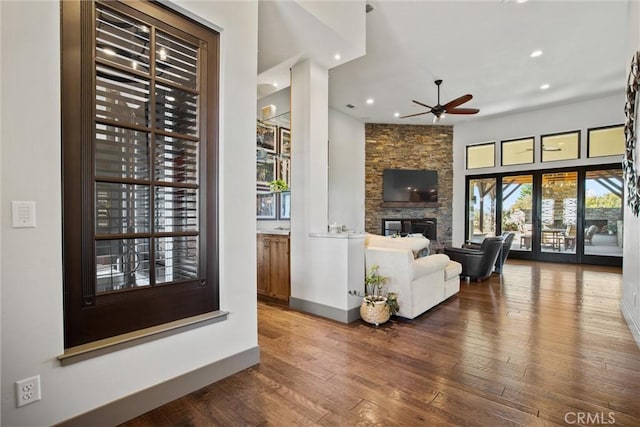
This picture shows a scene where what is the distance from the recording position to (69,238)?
1.55 meters

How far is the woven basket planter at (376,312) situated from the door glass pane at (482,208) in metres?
6.48

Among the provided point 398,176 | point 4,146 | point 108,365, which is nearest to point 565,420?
point 108,365

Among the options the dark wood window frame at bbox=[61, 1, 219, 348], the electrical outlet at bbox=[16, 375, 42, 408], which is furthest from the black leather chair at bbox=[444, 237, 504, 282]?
the electrical outlet at bbox=[16, 375, 42, 408]

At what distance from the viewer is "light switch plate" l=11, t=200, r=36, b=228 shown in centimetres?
138

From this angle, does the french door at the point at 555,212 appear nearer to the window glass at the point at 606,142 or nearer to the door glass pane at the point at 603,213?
the door glass pane at the point at 603,213

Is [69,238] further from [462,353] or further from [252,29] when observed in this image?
[462,353]

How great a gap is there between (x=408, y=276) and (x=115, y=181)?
8.90 feet

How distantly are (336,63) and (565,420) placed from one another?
3847 mm

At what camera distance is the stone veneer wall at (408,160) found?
828cm

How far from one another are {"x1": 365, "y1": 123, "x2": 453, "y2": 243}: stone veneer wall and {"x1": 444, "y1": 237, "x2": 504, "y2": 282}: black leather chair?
3.23 meters

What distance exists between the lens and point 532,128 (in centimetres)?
771

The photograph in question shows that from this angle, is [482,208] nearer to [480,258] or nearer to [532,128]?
[532,128]
